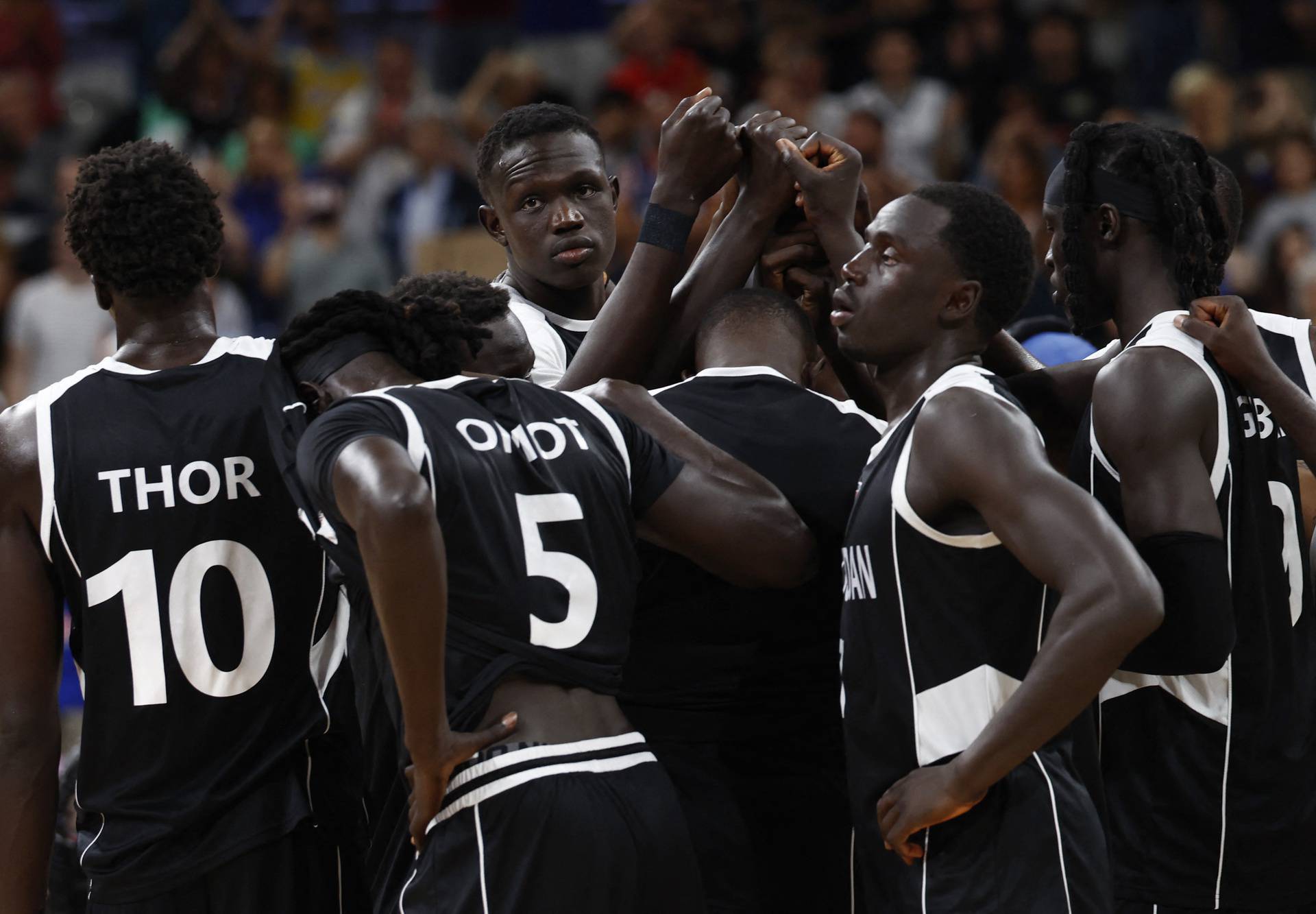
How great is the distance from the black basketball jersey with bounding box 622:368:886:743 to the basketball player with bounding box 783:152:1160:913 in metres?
0.36

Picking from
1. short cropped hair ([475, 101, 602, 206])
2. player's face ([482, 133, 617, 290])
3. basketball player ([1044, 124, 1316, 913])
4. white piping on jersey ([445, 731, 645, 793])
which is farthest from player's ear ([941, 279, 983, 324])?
short cropped hair ([475, 101, 602, 206])

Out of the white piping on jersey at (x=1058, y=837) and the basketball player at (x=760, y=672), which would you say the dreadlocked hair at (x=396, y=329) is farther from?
the white piping on jersey at (x=1058, y=837)

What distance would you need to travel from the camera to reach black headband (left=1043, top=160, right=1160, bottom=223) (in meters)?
3.89

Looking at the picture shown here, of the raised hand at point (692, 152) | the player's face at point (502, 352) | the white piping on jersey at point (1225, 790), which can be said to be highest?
the raised hand at point (692, 152)

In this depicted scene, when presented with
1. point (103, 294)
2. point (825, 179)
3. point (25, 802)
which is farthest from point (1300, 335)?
point (25, 802)

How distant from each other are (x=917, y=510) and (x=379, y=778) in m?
1.31

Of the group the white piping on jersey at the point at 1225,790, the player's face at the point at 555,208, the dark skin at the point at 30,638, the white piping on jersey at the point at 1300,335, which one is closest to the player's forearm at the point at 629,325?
the player's face at the point at 555,208

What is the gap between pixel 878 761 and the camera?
11.3 ft

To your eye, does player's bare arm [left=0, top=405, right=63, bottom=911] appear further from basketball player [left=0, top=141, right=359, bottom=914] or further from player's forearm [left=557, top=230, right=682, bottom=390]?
player's forearm [left=557, top=230, right=682, bottom=390]

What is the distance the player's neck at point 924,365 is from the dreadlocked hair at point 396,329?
0.97 meters

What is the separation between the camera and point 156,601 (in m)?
3.84

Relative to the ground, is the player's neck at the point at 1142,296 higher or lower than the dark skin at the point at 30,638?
higher

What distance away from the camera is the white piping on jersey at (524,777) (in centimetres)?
322

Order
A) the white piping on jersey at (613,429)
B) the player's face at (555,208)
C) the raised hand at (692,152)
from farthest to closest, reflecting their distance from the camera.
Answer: the player's face at (555,208), the raised hand at (692,152), the white piping on jersey at (613,429)
